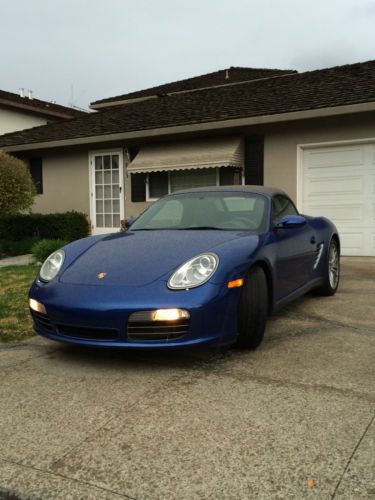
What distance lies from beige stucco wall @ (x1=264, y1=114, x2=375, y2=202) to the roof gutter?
40 centimetres

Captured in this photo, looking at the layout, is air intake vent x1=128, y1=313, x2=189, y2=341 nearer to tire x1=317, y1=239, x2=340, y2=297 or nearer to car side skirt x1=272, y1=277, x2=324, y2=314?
car side skirt x1=272, y1=277, x2=324, y2=314

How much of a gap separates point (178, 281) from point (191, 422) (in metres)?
0.99

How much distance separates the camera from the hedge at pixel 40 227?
11.8 meters

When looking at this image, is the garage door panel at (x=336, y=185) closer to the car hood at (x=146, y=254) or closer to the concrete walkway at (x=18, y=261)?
the concrete walkway at (x=18, y=261)

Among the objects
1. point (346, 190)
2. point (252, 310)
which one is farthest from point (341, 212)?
point (252, 310)

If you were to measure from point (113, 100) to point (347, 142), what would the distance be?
474 inches

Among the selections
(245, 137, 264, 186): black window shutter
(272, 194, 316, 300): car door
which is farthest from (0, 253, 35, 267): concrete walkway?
(272, 194, 316, 300): car door

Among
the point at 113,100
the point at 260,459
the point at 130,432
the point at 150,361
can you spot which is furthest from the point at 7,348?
the point at 113,100

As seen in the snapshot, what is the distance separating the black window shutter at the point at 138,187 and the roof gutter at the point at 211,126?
988 millimetres

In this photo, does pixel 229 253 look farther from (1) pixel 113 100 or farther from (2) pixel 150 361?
(1) pixel 113 100

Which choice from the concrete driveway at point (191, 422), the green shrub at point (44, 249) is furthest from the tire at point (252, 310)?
the green shrub at point (44, 249)

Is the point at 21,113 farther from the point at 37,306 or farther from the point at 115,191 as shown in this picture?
the point at 37,306

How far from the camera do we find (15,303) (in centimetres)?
527

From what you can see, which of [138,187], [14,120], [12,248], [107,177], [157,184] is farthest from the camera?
[14,120]
